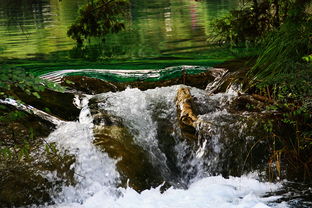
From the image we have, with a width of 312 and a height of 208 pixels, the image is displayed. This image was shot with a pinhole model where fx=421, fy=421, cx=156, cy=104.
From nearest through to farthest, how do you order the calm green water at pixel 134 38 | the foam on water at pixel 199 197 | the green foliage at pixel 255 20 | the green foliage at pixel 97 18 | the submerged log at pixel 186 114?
1. the foam on water at pixel 199 197
2. the submerged log at pixel 186 114
3. the green foliage at pixel 255 20
4. the green foliage at pixel 97 18
5. the calm green water at pixel 134 38

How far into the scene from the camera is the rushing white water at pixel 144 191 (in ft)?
13.6

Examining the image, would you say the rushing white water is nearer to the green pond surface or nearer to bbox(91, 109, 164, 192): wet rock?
bbox(91, 109, 164, 192): wet rock

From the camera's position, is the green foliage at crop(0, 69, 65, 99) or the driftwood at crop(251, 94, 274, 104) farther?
the driftwood at crop(251, 94, 274, 104)

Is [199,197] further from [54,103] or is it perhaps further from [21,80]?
[54,103]

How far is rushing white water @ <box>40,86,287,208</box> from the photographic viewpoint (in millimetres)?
4133

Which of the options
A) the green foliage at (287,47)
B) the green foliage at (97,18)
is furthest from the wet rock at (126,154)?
the green foliage at (97,18)

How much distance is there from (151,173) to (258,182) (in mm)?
1154

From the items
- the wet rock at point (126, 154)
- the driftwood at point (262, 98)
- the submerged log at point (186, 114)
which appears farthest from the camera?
the submerged log at point (186, 114)

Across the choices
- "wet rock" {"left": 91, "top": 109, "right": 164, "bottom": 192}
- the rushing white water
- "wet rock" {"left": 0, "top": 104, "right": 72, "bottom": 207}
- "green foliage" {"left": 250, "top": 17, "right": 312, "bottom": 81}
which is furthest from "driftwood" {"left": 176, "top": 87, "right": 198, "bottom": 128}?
"wet rock" {"left": 0, "top": 104, "right": 72, "bottom": 207}

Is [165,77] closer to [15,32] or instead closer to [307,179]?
[307,179]

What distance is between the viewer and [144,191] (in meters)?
4.40

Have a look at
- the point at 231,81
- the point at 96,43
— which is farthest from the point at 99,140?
the point at 96,43

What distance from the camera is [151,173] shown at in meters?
4.67

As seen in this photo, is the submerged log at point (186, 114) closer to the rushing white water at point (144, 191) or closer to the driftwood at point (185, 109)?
the driftwood at point (185, 109)
